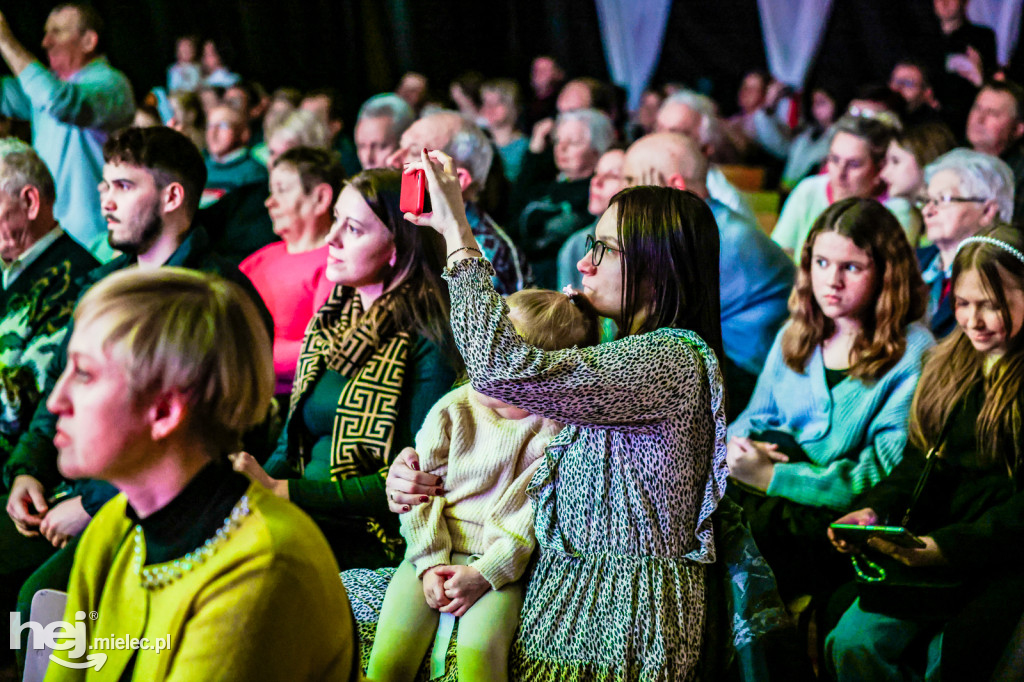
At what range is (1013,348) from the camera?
2373mm

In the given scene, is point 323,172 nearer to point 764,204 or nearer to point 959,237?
point 959,237

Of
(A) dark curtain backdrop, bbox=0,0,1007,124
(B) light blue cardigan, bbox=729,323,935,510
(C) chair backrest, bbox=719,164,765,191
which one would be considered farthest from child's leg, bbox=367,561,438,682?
(A) dark curtain backdrop, bbox=0,0,1007,124

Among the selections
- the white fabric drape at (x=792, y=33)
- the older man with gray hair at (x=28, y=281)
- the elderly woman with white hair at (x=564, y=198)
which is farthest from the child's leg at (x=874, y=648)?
the white fabric drape at (x=792, y=33)

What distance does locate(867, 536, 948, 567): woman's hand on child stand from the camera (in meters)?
2.18

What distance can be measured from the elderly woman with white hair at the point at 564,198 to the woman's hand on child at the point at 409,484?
2.65 metres

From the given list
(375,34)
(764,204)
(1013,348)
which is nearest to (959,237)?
(1013,348)

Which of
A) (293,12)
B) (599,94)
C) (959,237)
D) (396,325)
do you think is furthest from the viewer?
(293,12)

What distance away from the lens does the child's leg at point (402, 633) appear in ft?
6.36

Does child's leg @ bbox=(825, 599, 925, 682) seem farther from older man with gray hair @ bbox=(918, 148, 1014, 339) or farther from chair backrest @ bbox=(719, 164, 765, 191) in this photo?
chair backrest @ bbox=(719, 164, 765, 191)

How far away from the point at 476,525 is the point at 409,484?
6.4 inches

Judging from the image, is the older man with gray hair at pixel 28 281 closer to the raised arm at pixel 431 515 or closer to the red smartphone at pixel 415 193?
the raised arm at pixel 431 515

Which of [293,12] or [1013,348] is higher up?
[293,12]

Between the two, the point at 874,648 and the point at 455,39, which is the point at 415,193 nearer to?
the point at 874,648

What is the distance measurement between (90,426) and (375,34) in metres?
10.1
